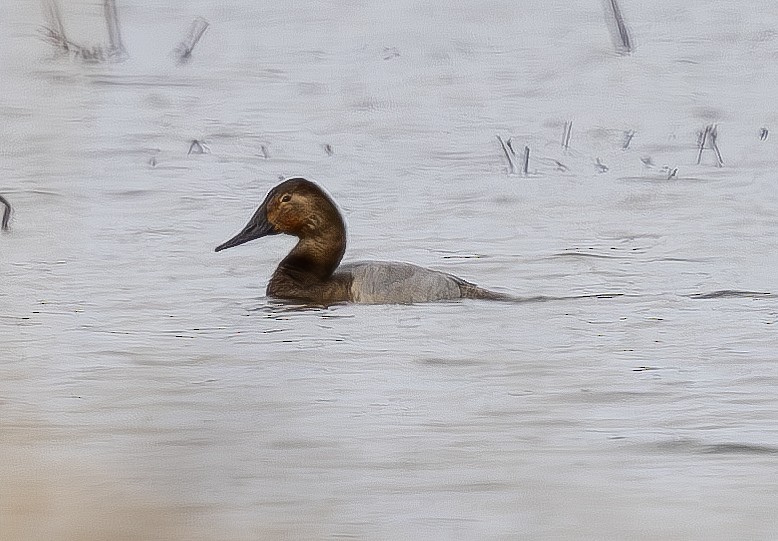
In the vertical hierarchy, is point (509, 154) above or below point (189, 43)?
below

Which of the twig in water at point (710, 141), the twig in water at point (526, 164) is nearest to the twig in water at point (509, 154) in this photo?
the twig in water at point (526, 164)

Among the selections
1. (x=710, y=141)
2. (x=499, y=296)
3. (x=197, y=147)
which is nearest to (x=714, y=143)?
(x=710, y=141)

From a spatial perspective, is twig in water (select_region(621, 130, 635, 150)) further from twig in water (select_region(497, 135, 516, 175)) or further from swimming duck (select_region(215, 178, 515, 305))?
swimming duck (select_region(215, 178, 515, 305))

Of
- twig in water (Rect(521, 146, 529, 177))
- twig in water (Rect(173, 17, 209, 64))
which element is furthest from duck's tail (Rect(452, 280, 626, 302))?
twig in water (Rect(173, 17, 209, 64))

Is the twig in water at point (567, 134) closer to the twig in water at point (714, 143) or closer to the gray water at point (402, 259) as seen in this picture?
the gray water at point (402, 259)

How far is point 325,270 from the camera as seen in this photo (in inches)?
121

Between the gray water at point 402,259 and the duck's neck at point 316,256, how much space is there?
116mm

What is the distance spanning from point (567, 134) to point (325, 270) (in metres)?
2.15

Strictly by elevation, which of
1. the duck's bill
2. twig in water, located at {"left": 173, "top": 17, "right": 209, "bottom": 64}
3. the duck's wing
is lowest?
the duck's wing

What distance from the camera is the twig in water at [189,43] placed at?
5.35 meters

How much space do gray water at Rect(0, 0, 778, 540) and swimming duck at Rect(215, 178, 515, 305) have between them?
70 millimetres

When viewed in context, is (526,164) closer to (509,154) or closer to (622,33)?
(509,154)

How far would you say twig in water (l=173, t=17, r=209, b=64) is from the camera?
17.5 feet

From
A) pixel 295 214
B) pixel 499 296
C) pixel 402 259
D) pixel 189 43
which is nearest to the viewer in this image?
pixel 499 296
